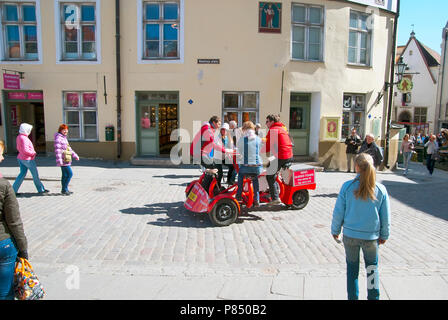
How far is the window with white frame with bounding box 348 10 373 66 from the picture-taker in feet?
46.3

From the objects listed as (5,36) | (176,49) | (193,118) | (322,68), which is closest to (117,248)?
(193,118)

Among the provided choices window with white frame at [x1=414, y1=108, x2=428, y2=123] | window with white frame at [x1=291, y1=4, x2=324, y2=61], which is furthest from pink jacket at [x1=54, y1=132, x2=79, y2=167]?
window with white frame at [x1=414, y1=108, x2=428, y2=123]

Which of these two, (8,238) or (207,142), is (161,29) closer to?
(207,142)

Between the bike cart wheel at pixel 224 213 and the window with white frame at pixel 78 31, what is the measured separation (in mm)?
9875

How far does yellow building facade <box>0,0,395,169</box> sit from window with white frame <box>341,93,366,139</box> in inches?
21.2

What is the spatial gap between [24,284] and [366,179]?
317 centimetres

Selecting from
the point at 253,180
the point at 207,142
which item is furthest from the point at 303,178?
the point at 207,142

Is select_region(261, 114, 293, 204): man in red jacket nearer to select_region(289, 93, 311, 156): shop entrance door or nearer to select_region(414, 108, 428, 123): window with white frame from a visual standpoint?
select_region(289, 93, 311, 156): shop entrance door

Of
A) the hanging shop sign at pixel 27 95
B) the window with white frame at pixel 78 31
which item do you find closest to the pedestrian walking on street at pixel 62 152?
the window with white frame at pixel 78 31

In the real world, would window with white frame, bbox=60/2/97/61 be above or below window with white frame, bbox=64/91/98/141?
above

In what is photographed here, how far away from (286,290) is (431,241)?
334cm

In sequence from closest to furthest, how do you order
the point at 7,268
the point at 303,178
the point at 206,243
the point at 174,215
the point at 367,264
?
the point at 7,268, the point at 367,264, the point at 206,243, the point at 174,215, the point at 303,178

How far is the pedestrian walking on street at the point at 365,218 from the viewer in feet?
10.3

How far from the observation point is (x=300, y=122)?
14.1 m
